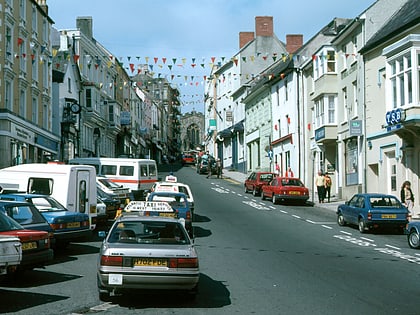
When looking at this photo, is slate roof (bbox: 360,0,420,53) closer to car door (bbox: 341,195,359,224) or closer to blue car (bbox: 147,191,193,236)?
car door (bbox: 341,195,359,224)

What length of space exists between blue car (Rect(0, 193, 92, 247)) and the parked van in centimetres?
201

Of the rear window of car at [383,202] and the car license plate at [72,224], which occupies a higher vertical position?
the rear window of car at [383,202]

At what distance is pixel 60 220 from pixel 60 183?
12.3 ft

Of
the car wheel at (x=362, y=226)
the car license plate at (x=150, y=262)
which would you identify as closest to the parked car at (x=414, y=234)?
the car wheel at (x=362, y=226)

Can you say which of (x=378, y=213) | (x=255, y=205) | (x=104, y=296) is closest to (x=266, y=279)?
(x=104, y=296)

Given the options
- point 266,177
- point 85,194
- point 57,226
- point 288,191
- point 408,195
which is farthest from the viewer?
point 266,177

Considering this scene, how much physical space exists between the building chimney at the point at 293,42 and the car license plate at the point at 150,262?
183 feet

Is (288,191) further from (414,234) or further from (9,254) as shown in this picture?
(9,254)

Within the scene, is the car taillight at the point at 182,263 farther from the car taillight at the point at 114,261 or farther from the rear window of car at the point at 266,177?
the rear window of car at the point at 266,177

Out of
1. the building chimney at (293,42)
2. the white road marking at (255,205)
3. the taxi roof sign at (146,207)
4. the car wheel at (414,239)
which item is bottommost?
the car wheel at (414,239)

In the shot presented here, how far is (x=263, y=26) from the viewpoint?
68.2 metres

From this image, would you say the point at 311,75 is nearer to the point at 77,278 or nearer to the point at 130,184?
the point at 130,184

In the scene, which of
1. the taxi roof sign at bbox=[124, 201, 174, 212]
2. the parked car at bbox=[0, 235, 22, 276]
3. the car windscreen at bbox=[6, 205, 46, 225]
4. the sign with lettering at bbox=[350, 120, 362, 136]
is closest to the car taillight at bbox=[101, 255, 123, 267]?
the parked car at bbox=[0, 235, 22, 276]

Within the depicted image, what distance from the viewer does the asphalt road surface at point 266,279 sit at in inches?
359
